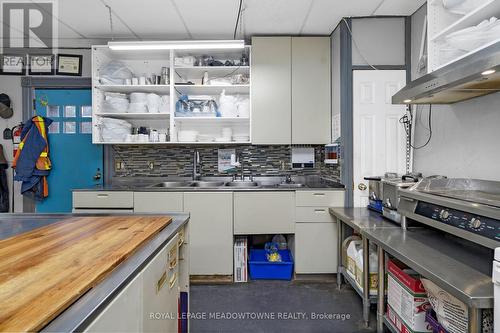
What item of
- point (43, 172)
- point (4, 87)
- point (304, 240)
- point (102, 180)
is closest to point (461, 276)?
point (304, 240)

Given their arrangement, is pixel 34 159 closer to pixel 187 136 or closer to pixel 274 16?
pixel 187 136

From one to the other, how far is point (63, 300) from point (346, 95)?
8.84 ft

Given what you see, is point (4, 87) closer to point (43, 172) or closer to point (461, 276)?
point (43, 172)

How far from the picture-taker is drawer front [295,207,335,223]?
8.92 feet

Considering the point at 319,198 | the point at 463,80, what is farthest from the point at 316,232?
the point at 463,80

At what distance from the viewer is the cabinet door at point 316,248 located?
2.70m

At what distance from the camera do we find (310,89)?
3.03 m

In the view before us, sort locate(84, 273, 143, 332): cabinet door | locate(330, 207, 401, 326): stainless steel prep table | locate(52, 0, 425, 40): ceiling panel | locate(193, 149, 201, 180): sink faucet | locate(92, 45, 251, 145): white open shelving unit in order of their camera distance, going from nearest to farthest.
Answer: locate(84, 273, 143, 332): cabinet door → locate(330, 207, 401, 326): stainless steel prep table → locate(52, 0, 425, 40): ceiling panel → locate(92, 45, 251, 145): white open shelving unit → locate(193, 149, 201, 180): sink faucet

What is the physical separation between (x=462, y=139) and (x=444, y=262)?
3.85ft

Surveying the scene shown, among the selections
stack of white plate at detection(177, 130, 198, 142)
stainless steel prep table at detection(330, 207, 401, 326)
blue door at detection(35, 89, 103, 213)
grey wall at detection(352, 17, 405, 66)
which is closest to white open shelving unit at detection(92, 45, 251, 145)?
stack of white plate at detection(177, 130, 198, 142)

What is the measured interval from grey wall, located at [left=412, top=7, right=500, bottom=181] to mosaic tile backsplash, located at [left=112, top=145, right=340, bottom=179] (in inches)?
46.3

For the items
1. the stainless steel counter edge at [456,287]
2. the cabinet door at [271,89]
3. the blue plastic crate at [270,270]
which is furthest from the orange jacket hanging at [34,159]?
the stainless steel counter edge at [456,287]

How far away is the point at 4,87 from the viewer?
3373 millimetres

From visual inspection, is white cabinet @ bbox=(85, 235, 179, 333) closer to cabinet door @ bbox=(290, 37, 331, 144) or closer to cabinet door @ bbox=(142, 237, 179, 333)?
cabinet door @ bbox=(142, 237, 179, 333)
